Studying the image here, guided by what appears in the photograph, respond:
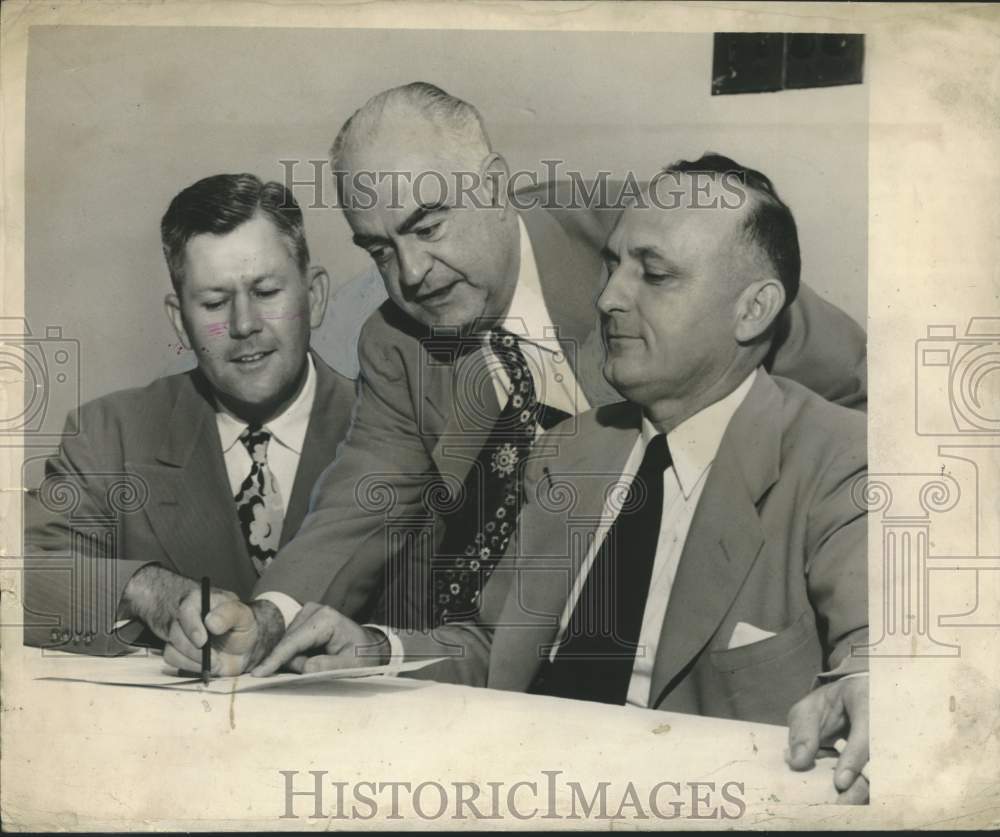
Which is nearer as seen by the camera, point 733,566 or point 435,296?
point 733,566

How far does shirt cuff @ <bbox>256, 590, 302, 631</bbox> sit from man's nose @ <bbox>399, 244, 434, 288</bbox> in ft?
3.21

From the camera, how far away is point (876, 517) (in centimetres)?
381

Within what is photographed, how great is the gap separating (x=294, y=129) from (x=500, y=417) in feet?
3.40

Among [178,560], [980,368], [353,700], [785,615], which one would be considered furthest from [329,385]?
[980,368]

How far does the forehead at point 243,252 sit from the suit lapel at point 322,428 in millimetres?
300

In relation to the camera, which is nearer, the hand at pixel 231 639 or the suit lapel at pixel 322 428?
the hand at pixel 231 639

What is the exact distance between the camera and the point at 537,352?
3812 millimetres

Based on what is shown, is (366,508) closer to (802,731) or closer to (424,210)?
(424,210)

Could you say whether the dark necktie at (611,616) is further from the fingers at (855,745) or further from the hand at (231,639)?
the hand at (231,639)

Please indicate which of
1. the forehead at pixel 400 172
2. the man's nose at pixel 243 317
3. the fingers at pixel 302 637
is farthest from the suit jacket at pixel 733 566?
the man's nose at pixel 243 317

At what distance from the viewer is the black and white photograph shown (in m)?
3.74

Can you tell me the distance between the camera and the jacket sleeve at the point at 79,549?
3.80 metres

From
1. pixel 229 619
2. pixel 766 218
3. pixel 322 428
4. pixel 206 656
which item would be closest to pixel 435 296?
pixel 322 428

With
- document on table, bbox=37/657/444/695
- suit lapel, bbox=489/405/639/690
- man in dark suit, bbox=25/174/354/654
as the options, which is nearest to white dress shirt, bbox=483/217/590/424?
suit lapel, bbox=489/405/639/690
